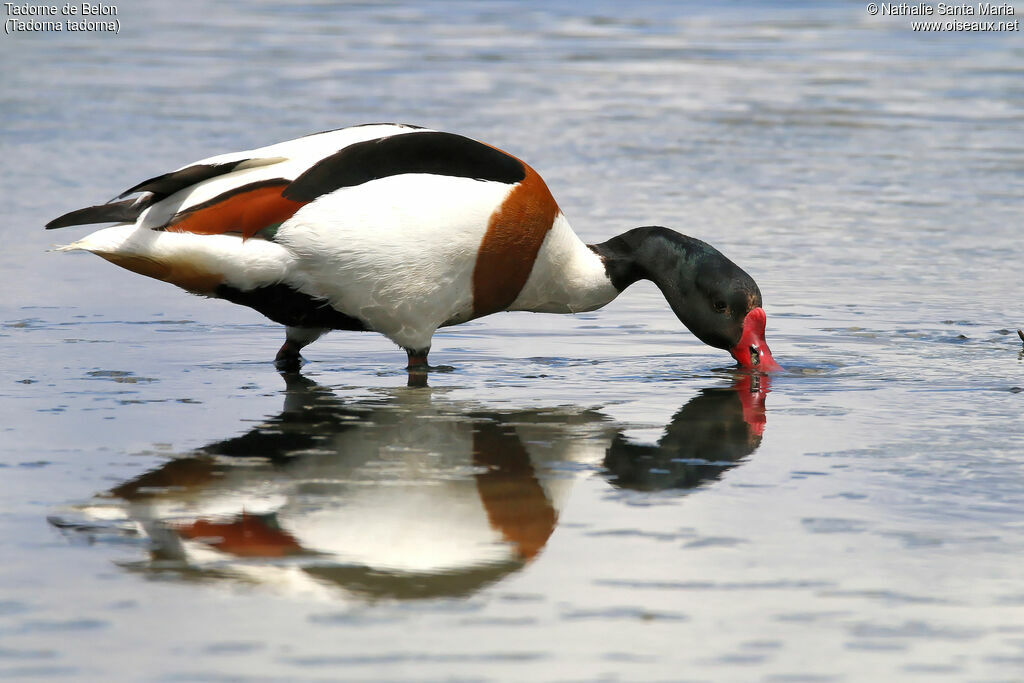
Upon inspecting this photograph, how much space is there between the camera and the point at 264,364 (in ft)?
23.7

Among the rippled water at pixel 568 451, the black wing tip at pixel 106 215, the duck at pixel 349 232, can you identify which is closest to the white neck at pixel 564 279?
the duck at pixel 349 232

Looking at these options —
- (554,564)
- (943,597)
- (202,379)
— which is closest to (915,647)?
(943,597)

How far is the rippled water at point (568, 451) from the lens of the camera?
3.90m

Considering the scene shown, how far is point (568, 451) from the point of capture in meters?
5.68

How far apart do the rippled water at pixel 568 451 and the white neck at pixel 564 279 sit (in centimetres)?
24

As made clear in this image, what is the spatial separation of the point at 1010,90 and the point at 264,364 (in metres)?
10.3

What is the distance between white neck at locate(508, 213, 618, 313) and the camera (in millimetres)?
7277

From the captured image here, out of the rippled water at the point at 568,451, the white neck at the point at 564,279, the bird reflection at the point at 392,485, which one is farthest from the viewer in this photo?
the white neck at the point at 564,279

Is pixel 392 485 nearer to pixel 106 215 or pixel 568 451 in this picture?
pixel 568 451

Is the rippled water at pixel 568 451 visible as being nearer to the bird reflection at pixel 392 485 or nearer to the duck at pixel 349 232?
the bird reflection at pixel 392 485

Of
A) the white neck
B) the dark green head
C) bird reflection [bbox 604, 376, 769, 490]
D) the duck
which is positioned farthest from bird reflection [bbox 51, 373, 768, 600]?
the white neck

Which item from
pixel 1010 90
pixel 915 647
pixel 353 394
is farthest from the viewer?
pixel 1010 90

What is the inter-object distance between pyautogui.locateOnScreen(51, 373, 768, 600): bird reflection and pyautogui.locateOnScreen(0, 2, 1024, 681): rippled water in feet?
0.05

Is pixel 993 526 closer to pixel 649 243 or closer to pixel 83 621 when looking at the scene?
pixel 83 621
